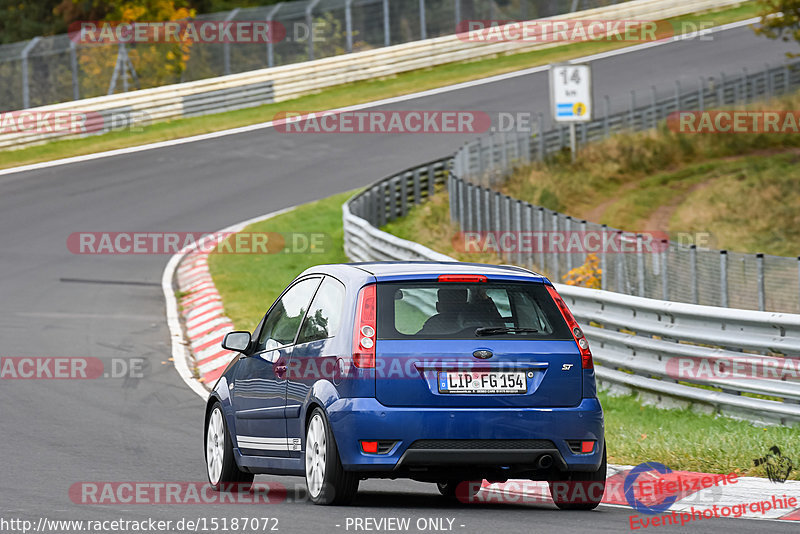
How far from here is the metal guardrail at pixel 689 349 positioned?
10.9 metres

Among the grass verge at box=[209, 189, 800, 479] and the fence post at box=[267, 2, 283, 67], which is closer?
the grass verge at box=[209, 189, 800, 479]

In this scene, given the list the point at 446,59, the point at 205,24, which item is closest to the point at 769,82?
the point at 446,59

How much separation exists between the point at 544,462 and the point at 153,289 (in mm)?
14772

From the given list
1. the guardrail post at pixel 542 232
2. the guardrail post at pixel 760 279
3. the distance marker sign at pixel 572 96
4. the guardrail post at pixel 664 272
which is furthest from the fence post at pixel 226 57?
the guardrail post at pixel 760 279

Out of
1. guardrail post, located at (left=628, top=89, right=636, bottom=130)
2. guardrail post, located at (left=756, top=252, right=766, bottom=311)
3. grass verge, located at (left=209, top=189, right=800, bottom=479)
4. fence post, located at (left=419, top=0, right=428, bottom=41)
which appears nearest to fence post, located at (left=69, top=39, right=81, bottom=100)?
fence post, located at (left=419, top=0, right=428, bottom=41)

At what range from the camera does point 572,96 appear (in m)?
33.0

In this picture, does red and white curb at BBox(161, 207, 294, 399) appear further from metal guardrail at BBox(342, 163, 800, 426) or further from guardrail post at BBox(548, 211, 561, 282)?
guardrail post at BBox(548, 211, 561, 282)

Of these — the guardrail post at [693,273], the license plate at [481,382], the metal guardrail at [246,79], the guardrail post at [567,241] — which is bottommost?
the metal guardrail at [246,79]

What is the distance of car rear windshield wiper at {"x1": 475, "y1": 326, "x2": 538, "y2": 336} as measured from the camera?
7.76 metres

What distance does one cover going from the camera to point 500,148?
3075 cm

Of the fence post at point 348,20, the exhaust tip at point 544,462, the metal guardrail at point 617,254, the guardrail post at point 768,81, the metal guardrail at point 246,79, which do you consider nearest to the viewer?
the exhaust tip at point 544,462

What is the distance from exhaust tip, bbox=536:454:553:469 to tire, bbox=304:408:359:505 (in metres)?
1.06

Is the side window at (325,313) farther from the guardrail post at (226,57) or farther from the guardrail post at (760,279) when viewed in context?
the guardrail post at (226,57)

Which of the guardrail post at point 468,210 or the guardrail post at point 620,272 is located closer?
the guardrail post at point 620,272
